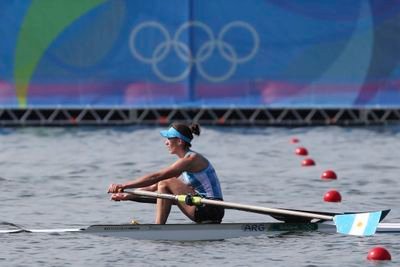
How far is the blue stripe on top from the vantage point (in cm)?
1891

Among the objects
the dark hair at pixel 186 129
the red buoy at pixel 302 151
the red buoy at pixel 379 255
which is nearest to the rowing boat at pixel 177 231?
the dark hair at pixel 186 129

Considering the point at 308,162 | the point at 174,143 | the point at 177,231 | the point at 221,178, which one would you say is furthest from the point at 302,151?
the point at 177,231

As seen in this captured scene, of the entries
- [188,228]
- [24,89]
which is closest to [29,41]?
[24,89]

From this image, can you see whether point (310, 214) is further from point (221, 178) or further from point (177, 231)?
point (221, 178)

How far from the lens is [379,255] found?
1694 cm

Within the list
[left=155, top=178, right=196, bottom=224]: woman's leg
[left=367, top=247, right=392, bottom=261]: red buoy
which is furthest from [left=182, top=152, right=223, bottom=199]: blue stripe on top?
[left=367, top=247, right=392, bottom=261]: red buoy

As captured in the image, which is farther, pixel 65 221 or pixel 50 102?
pixel 50 102

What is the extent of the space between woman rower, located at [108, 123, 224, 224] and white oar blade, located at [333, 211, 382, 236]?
154 centimetres

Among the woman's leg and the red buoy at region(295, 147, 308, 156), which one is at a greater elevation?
the red buoy at region(295, 147, 308, 156)

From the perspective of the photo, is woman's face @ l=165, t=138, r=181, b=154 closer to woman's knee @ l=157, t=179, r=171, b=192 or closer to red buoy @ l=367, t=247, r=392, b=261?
woman's knee @ l=157, t=179, r=171, b=192

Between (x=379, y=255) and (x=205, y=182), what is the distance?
2.90 metres

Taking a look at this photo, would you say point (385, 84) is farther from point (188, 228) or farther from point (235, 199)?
point (188, 228)

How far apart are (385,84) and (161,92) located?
196 inches

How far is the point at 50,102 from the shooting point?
33.3 m
